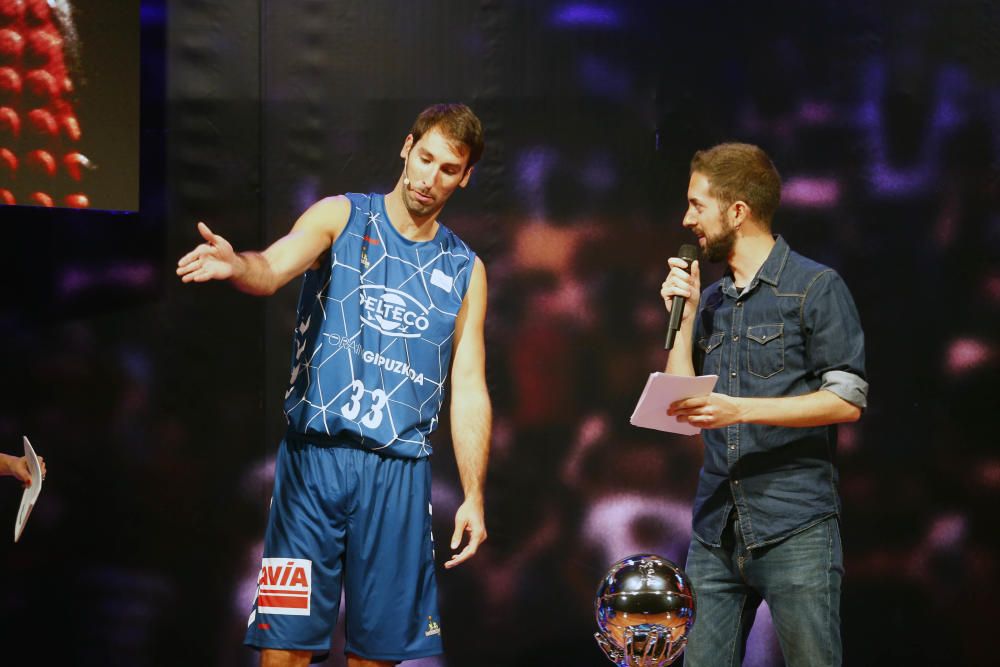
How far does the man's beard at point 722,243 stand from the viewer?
110 inches

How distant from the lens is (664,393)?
2.39 metres

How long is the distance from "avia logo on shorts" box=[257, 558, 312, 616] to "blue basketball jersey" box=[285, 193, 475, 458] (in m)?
0.33

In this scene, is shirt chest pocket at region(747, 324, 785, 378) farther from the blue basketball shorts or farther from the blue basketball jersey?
Result: the blue basketball shorts

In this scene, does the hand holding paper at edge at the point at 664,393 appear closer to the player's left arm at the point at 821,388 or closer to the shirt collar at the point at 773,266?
the player's left arm at the point at 821,388

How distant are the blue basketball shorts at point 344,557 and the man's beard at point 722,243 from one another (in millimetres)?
969

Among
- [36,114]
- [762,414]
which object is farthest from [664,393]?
[36,114]

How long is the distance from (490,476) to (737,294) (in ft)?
4.53

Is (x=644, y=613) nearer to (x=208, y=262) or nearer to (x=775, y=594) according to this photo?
(x=775, y=594)

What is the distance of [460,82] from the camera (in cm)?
381

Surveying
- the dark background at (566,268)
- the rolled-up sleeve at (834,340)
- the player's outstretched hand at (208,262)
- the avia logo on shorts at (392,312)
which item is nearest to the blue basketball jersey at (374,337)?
the avia logo on shorts at (392,312)

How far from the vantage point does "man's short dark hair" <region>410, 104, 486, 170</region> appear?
2.84m

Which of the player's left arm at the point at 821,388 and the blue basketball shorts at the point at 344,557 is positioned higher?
the player's left arm at the point at 821,388

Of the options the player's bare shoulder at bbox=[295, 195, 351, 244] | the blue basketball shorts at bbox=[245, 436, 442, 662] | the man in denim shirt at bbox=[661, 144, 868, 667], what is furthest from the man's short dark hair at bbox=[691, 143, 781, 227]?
the blue basketball shorts at bbox=[245, 436, 442, 662]

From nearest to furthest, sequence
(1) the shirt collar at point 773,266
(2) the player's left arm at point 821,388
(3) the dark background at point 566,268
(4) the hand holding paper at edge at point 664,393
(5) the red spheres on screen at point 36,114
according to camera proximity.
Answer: (4) the hand holding paper at edge at point 664,393 → (2) the player's left arm at point 821,388 → (1) the shirt collar at point 773,266 → (5) the red spheres on screen at point 36,114 → (3) the dark background at point 566,268
